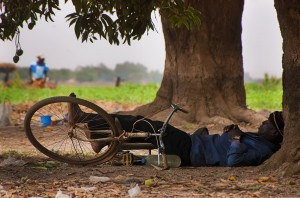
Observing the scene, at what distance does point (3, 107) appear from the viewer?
13023 millimetres

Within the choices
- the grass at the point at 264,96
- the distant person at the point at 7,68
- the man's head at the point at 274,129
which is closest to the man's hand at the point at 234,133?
the man's head at the point at 274,129

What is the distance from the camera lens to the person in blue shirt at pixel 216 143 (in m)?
6.88

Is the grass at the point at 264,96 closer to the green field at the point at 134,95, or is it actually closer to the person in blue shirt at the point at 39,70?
the green field at the point at 134,95

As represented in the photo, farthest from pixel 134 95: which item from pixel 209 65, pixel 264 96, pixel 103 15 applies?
pixel 103 15

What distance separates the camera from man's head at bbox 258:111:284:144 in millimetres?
6973

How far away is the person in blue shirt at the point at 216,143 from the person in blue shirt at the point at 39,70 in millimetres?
15442

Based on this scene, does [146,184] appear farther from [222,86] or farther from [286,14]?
[222,86]

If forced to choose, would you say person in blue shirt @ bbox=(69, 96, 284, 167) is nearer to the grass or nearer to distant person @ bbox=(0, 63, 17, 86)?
the grass

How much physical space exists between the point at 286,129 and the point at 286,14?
3.05 feet

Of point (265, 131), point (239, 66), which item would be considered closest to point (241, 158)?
point (265, 131)

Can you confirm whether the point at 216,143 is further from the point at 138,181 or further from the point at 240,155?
the point at 138,181

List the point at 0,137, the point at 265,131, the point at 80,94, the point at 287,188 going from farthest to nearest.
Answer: the point at 80,94 → the point at 0,137 → the point at 265,131 → the point at 287,188

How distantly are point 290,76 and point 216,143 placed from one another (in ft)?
3.00

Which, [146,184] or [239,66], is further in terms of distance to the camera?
[239,66]
